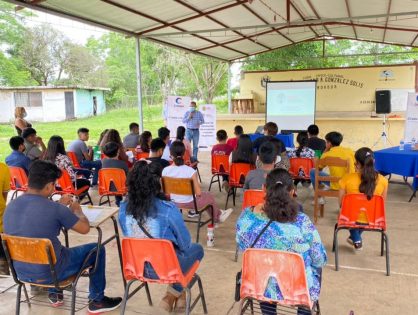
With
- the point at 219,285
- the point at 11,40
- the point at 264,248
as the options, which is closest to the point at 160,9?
the point at 219,285

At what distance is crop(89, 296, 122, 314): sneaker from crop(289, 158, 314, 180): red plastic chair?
10.1ft

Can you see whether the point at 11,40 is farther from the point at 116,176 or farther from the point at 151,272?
the point at 151,272

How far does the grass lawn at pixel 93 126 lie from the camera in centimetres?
1293

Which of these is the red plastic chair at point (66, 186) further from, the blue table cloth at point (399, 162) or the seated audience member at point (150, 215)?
the blue table cloth at point (399, 162)

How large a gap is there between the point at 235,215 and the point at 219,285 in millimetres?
1835

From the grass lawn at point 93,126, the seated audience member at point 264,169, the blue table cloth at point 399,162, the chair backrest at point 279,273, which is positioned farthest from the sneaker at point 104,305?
the grass lawn at point 93,126

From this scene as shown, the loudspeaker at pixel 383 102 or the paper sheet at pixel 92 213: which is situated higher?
the loudspeaker at pixel 383 102

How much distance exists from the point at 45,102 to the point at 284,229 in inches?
712

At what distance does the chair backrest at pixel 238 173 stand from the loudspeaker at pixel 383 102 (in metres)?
6.50

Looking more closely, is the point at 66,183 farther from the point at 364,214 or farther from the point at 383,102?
the point at 383,102

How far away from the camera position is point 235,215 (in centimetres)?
475

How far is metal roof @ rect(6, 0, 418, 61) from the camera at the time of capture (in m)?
6.86

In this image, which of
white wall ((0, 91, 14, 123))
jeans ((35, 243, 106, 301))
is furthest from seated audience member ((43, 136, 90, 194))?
white wall ((0, 91, 14, 123))

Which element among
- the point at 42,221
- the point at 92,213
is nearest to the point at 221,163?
the point at 92,213
